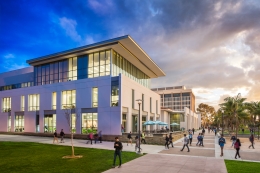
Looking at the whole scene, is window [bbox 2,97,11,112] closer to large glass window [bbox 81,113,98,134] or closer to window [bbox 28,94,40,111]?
window [bbox 28,94,40,111]

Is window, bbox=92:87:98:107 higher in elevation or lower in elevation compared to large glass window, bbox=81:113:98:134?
higher

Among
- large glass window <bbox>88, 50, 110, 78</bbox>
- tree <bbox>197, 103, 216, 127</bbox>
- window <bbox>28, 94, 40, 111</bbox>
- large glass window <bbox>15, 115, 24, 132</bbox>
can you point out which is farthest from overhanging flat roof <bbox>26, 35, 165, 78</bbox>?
tree <bbox>197, 103, 216, 127</bbox>

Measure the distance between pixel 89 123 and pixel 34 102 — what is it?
1390 centimetres

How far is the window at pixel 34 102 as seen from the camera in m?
39.6

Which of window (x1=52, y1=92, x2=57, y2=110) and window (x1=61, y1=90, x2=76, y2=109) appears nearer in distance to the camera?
window (x1=61, y1=90, x2=76, y2=109)

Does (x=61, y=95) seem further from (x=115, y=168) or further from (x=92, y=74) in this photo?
(x=115, y=168)

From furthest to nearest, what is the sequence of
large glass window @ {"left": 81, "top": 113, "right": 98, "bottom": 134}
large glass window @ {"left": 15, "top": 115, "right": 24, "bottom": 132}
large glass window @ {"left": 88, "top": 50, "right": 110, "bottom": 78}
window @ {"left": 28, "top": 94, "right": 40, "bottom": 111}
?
large glass window @ {"left": 15, "top": 115, "right": 24, "bottom": 132} < window @ {"left": 28, "top": 94, "right": 40, "bottom": 111} < large glass window @ {"left": 88, "top": 50, "right": 110, "bottom": 78} < large glass window @ {"left": 81, "top": 113, "right": 98, "bottom": 134}

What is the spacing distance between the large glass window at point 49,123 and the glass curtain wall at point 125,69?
1341 cm

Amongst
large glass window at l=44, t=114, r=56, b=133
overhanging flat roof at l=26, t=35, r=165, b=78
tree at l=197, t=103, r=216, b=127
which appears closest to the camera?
overhanging flat roof at l=26, t=35, r=165, b=78

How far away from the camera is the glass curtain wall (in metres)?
36.6

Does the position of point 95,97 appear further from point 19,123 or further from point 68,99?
point 19,123

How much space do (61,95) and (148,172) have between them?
27900mm

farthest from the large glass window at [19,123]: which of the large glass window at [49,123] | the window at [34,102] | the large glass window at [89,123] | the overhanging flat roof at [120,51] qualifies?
the large glass window at [89,123]

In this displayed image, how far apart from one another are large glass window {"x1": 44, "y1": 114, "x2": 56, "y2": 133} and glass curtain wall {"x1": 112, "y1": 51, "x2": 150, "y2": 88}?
44.0 feet
